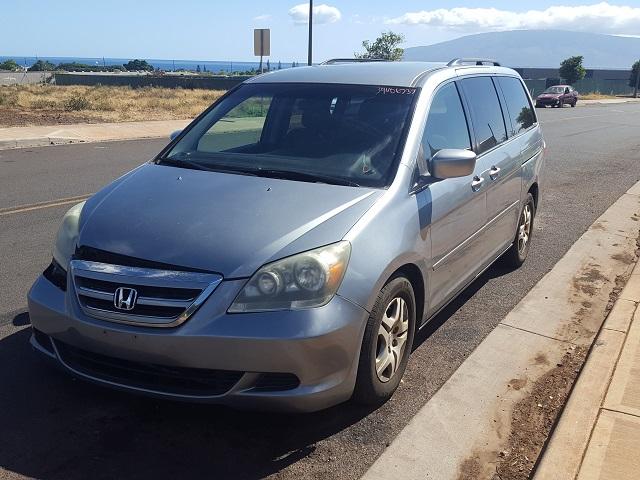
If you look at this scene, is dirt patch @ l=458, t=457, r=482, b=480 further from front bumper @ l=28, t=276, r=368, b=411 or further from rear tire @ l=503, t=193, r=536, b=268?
rear tire @ l=503, t=193, r=536, b=268

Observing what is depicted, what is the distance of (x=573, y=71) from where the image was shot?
6419 centimetres

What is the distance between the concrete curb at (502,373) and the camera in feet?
10.5

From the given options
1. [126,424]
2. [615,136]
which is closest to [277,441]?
[126,424]

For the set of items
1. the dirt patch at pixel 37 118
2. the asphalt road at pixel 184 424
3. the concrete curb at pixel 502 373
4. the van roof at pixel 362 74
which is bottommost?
the concrete curb at pixel 502 373

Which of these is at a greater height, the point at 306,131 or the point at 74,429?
the point at 306,131

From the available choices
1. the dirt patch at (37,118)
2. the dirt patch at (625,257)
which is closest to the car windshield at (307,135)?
the dirt patch at (625,257)

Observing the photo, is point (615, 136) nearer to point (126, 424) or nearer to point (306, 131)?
point (306, 131)

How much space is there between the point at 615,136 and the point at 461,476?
20.8m

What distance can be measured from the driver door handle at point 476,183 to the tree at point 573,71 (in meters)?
65.6

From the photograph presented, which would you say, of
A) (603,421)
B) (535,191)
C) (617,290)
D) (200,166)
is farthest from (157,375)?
(535,191)

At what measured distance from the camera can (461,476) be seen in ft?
10.1

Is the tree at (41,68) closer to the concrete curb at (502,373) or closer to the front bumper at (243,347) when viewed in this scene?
the concrete curb at (502,373)

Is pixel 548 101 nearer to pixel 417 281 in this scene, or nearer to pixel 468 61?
pixel 468 61

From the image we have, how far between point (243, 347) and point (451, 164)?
172cm
